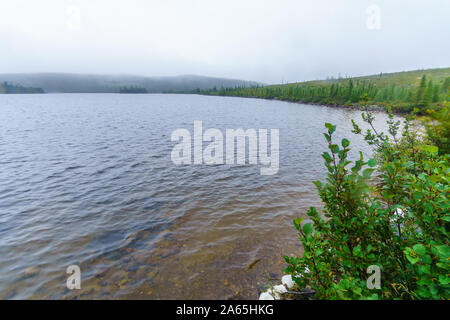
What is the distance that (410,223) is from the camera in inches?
130

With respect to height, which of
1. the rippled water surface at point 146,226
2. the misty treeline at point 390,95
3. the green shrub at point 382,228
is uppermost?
the misty treeline at point 390,95

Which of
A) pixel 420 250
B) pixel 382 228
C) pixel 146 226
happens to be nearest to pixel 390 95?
pixel 382 228

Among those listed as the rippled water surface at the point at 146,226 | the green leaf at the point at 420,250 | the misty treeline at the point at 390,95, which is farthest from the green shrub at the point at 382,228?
the misty treeline at the point at 390,95

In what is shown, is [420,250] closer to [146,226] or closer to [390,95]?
[146,226]

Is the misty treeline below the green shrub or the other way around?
the other way around

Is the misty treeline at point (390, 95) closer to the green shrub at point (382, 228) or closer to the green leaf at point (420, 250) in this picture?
the green shrub at point (382, 228)

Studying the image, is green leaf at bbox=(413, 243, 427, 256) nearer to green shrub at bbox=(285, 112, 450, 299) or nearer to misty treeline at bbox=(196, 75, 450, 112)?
green shrub at bbox=(285, 112, 450, 299)

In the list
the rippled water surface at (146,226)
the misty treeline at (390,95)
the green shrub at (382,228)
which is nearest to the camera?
the green shrub at (382,228)

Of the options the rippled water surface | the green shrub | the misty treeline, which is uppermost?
the misty treeline

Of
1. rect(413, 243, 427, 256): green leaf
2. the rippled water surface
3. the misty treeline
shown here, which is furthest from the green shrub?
the misty treeline

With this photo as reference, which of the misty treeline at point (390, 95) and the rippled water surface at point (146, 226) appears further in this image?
the misty treeline at point (390, 95)
